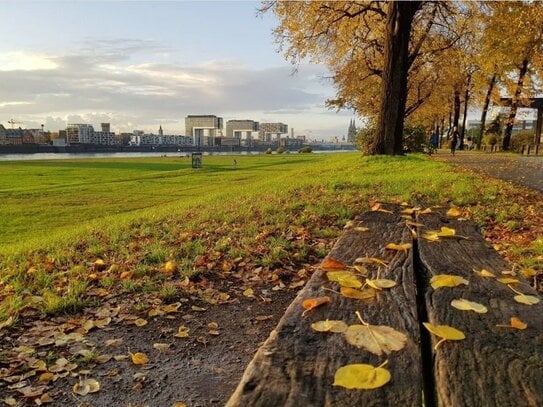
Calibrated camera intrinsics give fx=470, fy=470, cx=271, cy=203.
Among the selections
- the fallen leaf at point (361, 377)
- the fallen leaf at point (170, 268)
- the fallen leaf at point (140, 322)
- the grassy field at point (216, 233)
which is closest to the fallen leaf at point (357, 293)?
the fallen leaf at point (361, 377)

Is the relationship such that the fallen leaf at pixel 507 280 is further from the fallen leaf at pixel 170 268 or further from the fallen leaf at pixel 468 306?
the fallen leaf at pixel 170 268

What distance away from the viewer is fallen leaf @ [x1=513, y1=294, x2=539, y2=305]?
1665 mm

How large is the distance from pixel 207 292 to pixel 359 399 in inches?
125

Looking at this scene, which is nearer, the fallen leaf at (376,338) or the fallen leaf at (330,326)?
the fallen leaf at (376,338)

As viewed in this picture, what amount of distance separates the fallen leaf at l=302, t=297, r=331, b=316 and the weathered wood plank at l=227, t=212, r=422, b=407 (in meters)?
0.02

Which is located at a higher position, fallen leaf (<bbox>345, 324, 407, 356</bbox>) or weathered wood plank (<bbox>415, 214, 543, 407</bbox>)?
fallen leaf (<bbox>345, 324, 407, 356</bbox>)

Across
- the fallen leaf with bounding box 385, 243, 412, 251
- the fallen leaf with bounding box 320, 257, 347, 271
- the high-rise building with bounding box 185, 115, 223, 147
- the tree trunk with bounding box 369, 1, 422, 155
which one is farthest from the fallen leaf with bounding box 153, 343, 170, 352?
the high-rise building with bounding box 185, 115, 223, 147

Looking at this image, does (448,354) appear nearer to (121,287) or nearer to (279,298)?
(279,298)

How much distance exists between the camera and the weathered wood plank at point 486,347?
3.56 ft

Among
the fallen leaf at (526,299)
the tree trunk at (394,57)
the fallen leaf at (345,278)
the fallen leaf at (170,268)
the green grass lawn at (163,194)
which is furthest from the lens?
the tree trunk at (394,57)

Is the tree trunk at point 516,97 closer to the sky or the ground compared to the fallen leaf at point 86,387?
closer to the sky

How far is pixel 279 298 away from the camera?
3.98m

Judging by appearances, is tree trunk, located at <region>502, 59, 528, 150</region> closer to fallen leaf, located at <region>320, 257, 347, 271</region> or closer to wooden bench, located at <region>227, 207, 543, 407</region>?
fallen leaf, located at <region>320, 257, 347, 271</region>

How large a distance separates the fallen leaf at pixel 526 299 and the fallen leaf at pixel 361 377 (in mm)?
802
